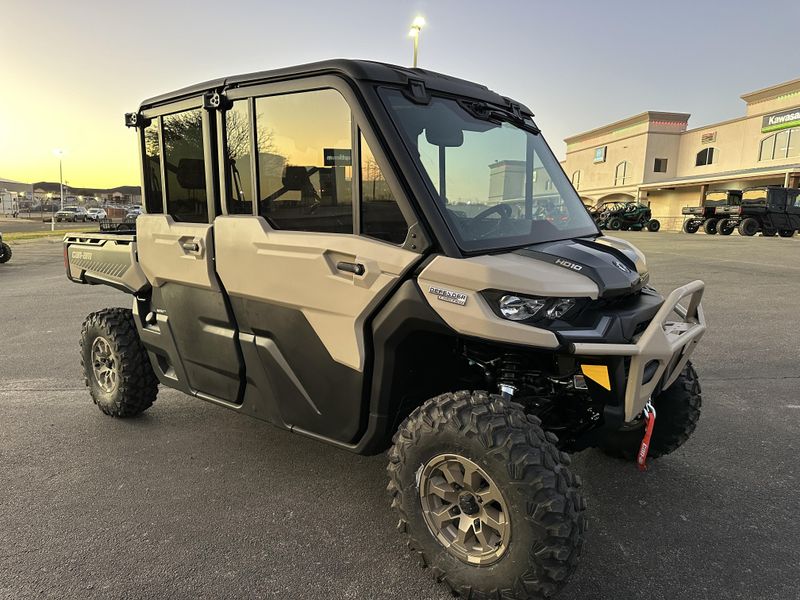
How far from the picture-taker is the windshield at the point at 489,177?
8.23 ft

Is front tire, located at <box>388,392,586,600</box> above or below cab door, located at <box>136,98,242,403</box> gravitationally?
below

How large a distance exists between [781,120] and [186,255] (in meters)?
45.4

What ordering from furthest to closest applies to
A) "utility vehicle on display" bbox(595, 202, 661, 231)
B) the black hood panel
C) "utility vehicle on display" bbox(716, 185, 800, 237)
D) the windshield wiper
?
"utility vehicle on display" bbox(595, 202, 661, 231)
"utility vehicle on display" bbox(716, 185, 800, 237)
the windshield wiper
the black hood panel

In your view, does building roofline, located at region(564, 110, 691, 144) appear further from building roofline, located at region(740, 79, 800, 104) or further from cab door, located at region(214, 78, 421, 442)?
cab door, located at region(214, 78, 421, 442)

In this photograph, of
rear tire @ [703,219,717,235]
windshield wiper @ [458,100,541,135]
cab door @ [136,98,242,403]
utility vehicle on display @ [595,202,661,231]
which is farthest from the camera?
utility vehicle on display @ [595,202,661,231]

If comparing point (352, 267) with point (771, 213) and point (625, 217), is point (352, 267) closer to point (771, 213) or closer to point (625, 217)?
point (771, 213)

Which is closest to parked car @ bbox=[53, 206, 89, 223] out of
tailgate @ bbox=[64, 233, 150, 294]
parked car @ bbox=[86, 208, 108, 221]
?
parked car @ bbox=[86, 208, 108, 221]

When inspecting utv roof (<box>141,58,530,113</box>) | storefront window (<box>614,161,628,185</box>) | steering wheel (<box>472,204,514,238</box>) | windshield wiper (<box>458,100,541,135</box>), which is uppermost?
storefront window (<box>614,161,628,185</box>)

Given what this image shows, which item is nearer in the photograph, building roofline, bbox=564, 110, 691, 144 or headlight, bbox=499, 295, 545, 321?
headlight, bbox=499, 295, 545, 321

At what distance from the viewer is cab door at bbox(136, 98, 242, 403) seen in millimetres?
3195

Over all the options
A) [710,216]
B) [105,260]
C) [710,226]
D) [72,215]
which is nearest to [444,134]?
[105,260]

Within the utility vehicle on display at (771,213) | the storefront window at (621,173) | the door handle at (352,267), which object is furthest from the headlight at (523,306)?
the storefront window at (621,173)

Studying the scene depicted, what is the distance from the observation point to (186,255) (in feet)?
10.9

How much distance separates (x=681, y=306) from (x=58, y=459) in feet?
13.3
